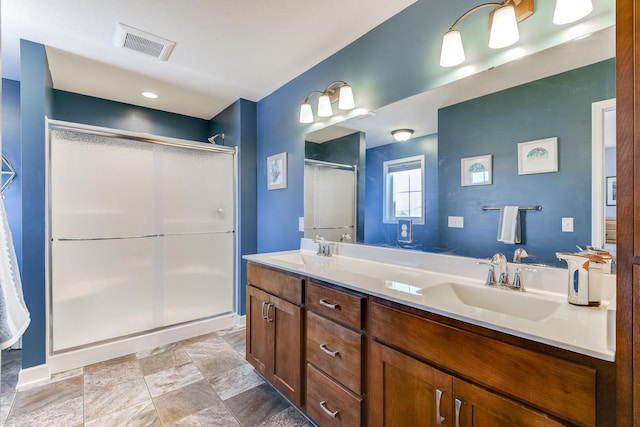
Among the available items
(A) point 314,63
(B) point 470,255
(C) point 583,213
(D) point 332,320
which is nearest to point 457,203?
(B) point 470,255

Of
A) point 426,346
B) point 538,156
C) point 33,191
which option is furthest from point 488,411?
point 33,191

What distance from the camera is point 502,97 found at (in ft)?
4.35

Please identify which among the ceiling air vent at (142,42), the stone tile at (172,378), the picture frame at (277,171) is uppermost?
the ceiling air vent at (142,42)

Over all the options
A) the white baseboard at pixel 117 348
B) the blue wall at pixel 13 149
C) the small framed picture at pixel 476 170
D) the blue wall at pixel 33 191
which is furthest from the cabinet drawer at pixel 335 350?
the blue wall at pixel 13 149

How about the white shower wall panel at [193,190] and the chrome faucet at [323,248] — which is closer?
the chrome faucet at [323,248]

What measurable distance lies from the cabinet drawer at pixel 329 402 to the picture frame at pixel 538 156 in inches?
48.4

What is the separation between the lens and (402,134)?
1761mm

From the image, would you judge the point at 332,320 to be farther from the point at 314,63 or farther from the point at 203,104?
the point at 203,104

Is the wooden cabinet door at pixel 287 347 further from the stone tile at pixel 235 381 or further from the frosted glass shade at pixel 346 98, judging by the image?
the frosted glass shade at pixel 346 98

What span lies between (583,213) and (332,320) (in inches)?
43.7

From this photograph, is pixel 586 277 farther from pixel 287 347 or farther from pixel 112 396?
pixel 112 396

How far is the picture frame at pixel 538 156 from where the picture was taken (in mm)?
1170

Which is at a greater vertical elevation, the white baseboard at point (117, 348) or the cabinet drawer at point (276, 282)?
the cabinet drawer at point (276, 282)

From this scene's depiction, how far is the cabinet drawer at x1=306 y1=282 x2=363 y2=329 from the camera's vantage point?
4.12 ft
